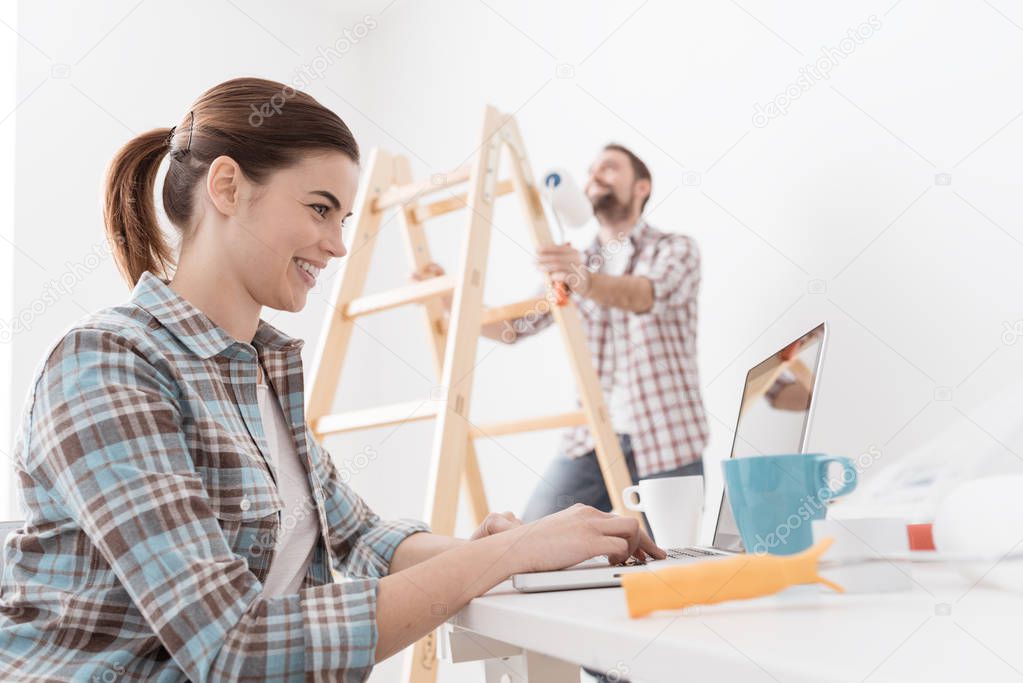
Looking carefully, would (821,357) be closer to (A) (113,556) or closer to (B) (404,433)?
(A) (113,556)

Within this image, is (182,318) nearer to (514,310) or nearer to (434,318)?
(514,310)

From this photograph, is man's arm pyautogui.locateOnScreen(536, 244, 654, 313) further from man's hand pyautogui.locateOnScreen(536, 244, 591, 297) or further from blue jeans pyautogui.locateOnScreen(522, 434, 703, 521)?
blue jeans pyautogui.locateOnScreen(522, 434, 703, 521)

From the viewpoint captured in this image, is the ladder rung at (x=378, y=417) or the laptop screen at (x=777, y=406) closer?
the laptop screen at (x=777, y=406)

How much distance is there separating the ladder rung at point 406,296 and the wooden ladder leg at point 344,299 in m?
0.05

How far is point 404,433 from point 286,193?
1938 mm

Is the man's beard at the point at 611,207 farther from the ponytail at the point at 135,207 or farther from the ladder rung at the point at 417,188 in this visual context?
the ponytail at the point at 135,207

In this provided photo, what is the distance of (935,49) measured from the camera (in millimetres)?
1480

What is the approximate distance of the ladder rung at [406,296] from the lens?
176cm

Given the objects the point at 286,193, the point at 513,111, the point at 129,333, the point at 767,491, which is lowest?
the point at 767,491

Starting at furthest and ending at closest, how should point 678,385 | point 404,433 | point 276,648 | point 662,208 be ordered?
point 404,433
point 662,208
point 678,385
point 276,648

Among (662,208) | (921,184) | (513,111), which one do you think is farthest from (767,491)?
(513,111)

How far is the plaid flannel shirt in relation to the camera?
2.10ft

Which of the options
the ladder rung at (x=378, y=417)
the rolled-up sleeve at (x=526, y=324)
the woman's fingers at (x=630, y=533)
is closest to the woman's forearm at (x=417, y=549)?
the woman's fingers at (x=630, y=533)

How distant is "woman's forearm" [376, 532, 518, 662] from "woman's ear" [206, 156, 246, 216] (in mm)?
464
